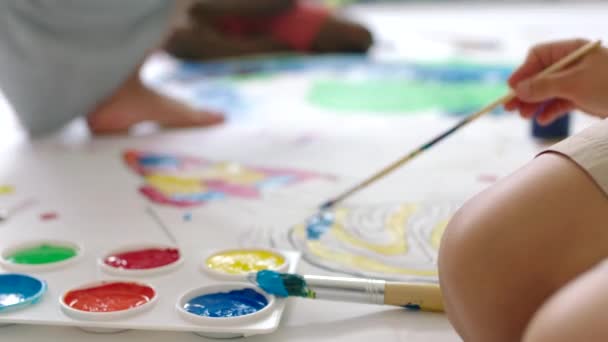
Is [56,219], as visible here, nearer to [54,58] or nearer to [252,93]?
[54,58]

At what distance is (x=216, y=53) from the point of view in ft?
6.89

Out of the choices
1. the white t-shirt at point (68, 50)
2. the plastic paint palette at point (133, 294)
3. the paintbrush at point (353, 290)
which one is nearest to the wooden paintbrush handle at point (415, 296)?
the paintbrush at point (353, 290)

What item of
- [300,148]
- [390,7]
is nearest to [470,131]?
[300,148]

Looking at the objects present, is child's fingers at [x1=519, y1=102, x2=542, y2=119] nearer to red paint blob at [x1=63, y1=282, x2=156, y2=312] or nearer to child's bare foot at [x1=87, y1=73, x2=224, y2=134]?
red paint blob at [x1=63, y1=282, x2=156, y2=312]

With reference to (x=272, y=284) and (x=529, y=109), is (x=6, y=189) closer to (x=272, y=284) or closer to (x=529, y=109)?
Result: (x=272, y=284)

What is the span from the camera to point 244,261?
0.81m

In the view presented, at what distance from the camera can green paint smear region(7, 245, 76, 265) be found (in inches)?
32.1

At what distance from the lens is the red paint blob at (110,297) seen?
71 centimetres

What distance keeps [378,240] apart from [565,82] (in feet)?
0.89

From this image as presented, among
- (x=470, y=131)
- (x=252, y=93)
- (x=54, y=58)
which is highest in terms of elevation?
(x=54, y=58)

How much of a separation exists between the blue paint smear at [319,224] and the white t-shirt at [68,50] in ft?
1.76

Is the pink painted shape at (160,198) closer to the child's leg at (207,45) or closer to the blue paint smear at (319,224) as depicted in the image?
the blue paint smear at (319,224)

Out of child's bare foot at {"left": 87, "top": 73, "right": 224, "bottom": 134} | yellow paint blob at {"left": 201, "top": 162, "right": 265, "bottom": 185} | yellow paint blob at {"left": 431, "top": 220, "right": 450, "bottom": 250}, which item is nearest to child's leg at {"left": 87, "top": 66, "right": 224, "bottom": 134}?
child's bare foot at {"left": 87, "top": 73, "right": 224, "bottom": 134}

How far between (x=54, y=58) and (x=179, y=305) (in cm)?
71
